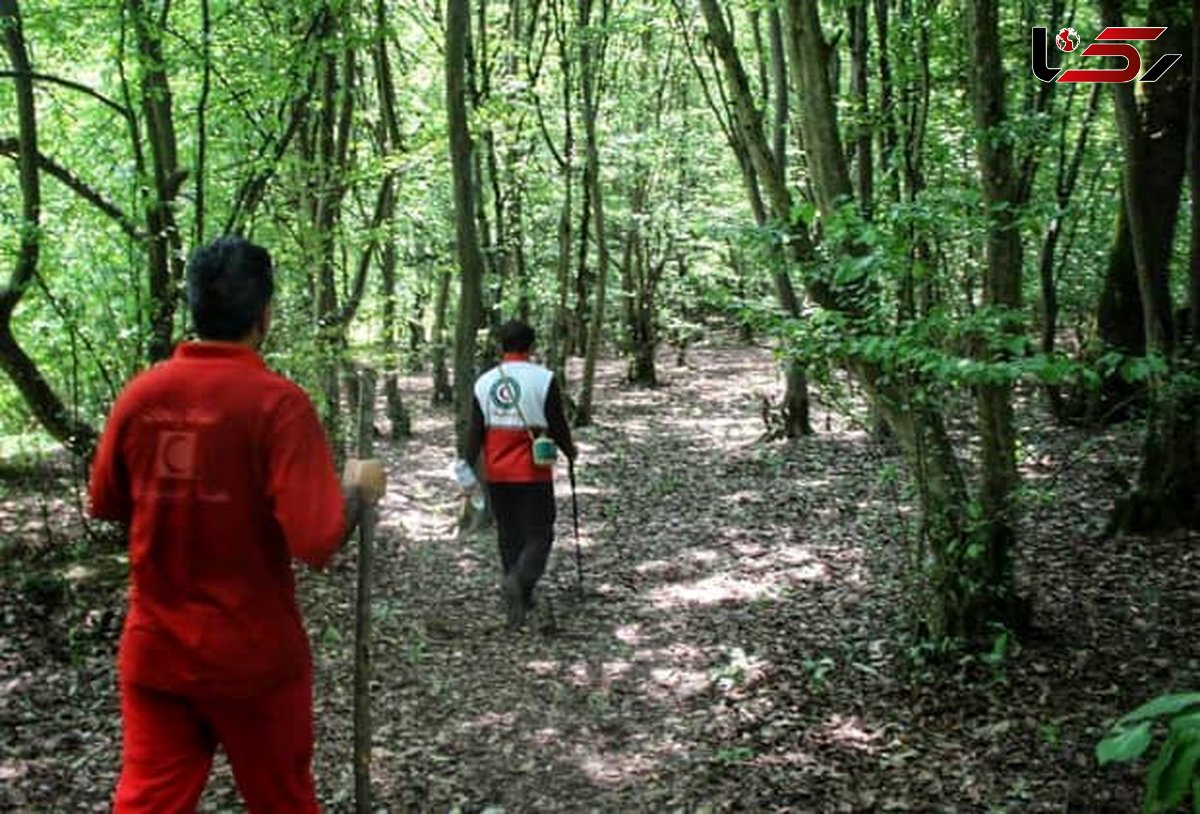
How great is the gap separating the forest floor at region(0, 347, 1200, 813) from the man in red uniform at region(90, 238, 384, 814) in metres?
2.24

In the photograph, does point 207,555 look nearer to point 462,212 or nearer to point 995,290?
point 995,290

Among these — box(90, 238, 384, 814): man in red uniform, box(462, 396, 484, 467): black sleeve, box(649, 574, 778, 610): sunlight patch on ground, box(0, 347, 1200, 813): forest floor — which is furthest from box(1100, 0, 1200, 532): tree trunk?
box(90, 238, 384, 814): man in red uniform

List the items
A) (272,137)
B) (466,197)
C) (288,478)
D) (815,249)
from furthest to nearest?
1. (466,197)
2. (272,137)
3. (815,249)
4. (288,478)

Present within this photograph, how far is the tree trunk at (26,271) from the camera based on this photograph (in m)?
7.79

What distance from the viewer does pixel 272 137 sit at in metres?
8.72

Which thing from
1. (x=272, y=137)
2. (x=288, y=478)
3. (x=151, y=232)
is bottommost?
(x=288, y=478)

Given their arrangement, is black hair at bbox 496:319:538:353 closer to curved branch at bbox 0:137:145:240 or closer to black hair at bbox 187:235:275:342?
curved branch at bbox 0:137:145:240

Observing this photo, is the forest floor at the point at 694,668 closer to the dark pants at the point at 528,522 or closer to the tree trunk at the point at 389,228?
the dark pants at the point at 528,522

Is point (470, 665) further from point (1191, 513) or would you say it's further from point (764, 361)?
point (764, 361)

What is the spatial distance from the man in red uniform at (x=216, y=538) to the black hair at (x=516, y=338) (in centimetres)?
462

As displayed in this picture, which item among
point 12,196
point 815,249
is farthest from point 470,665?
point 12,196

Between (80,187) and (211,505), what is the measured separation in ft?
22.2

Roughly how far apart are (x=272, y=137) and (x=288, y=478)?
6.61m

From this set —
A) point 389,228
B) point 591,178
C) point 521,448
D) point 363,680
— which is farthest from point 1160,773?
point 591,178
